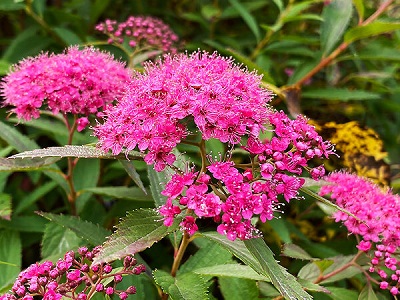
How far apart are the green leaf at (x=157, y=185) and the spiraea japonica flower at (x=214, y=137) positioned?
8.4 inches

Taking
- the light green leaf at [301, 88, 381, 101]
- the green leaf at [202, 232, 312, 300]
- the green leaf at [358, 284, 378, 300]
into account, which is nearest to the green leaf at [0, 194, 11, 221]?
the green leaf at [202, 232, 312, 300]

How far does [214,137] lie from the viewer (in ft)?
4.06

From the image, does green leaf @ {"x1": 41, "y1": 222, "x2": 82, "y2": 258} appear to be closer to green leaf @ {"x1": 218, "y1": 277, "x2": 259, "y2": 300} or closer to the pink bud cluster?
the pink bud cluster

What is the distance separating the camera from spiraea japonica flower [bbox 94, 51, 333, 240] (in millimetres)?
1173

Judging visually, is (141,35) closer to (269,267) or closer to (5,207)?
(5,207)

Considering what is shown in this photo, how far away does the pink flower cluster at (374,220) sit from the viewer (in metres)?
1.51

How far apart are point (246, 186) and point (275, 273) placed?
0.21 meters

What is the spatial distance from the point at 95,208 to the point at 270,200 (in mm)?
991

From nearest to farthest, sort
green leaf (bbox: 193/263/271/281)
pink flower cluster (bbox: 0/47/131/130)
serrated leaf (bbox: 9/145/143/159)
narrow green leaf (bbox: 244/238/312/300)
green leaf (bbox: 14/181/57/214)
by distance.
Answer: narrow green leaf (bbox: 244/238/312/300)
serrated leaf (bbox: 9/145/143/159)
green leaf (bbox: 193/263/271/281)
pink flower cluster (bbox: 0/47/131/130)
green leaf (bbox: 14/181/57/214)

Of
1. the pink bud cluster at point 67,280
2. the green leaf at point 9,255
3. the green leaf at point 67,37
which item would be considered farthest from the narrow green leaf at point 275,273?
the green leaf at point 67,37

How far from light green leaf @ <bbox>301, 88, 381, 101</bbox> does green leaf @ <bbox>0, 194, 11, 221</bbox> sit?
138 cm

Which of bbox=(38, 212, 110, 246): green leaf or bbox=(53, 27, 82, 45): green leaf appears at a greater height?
bbox=(53, 27, 82, 45): green leaf

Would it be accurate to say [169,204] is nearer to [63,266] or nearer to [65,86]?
[63,266]

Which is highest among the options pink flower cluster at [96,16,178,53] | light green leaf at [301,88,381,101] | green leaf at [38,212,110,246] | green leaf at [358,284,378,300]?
pink flower cluster at [96,16,178,53]
